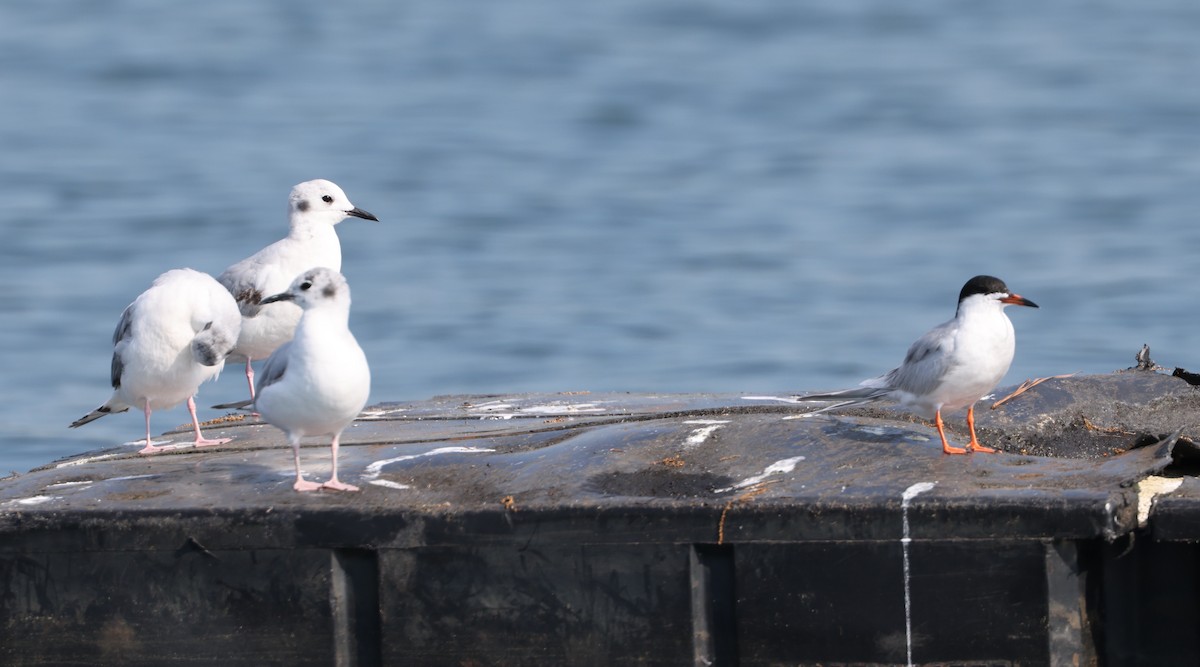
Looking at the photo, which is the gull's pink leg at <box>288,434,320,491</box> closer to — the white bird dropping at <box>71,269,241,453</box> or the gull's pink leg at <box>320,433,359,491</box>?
the gull's pink leg at <box>320,433,359,491</box>

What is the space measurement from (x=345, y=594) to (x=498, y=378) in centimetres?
1040

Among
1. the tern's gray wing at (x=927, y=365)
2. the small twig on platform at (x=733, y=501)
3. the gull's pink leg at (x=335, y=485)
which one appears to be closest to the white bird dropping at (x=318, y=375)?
the gull's pink leg at (x=335, y=485)

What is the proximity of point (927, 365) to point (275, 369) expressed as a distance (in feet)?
8.39

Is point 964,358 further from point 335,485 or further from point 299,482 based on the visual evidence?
point 299,482

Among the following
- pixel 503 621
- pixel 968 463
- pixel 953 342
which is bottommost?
pixel 503 621

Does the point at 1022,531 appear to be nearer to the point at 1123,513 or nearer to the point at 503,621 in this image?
the point at 1123,513

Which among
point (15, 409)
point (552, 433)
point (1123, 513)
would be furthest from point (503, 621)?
point (15, 409)

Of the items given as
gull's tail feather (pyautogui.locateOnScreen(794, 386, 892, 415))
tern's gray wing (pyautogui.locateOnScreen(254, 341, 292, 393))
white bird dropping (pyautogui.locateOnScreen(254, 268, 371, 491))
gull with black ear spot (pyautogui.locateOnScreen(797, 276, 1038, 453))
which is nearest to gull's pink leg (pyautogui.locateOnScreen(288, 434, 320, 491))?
white bird dropping (pyautogui.locateOnScreen(254, 268, 371, 491))

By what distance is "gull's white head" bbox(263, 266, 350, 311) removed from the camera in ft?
21.5

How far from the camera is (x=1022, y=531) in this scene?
5.70 m

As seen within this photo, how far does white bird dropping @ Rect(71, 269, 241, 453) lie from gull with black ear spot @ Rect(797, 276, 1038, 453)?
3.03 metres

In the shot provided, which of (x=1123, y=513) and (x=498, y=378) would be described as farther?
(x=498, y=378)

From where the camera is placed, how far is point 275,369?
6688mm

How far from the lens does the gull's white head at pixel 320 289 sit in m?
6.55
